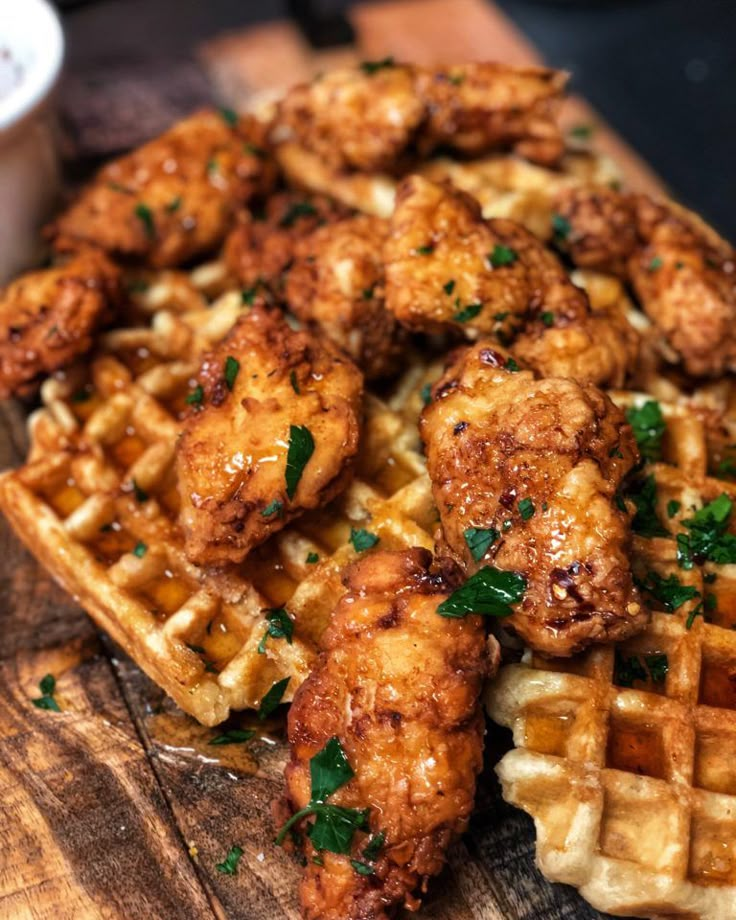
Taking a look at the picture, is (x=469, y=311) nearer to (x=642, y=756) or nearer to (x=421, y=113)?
(x=421, y=113)

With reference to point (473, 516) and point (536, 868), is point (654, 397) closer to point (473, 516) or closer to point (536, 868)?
point (473, 516)

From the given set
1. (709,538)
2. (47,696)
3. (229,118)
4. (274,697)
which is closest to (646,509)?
(709,538)

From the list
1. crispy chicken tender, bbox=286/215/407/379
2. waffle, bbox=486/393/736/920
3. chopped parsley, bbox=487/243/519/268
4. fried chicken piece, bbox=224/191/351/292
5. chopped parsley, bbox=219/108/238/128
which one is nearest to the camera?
waffle, bbox=486/393/736/920

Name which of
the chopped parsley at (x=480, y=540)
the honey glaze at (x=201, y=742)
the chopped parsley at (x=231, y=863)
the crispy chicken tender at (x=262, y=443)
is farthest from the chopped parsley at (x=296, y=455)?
the chopped parsley at (x=231, y=863)

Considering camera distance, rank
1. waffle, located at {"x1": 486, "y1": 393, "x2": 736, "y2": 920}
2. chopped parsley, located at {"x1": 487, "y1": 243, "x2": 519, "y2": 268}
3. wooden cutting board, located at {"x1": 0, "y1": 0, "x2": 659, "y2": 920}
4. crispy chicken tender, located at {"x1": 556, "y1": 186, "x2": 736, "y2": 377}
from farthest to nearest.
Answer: crispy chicken tender, located at {"x1": 556, "y1": 186, "x2": 736, "y2": 377}
chopped parsley, located at {"x1": 487, "y1": 243, "x2": 519, "y2": 268}
wooden cutting board, located at {"x1": 0, "y1": 0, "x2": 659, "y2": 920}
waffle, located at {"x1": 486, "y1": 393, "x2": 736, "y2": 920}

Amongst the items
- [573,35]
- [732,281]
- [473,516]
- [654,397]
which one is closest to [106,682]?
[473,516]

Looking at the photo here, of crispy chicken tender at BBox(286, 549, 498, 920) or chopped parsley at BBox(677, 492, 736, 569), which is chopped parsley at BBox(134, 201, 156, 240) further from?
chopped parsley at BBox(677, 492, 736, 569)

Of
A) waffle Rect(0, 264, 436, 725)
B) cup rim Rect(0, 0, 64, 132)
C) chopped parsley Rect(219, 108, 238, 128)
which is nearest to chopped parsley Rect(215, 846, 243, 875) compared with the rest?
waffle Rect(0, 264, 436, 725)
